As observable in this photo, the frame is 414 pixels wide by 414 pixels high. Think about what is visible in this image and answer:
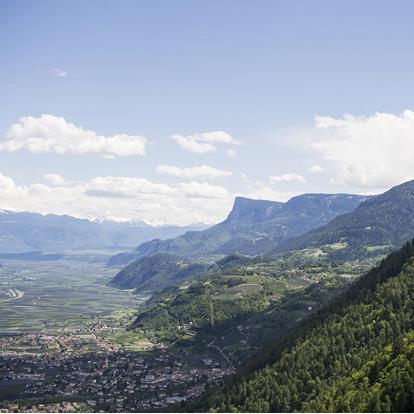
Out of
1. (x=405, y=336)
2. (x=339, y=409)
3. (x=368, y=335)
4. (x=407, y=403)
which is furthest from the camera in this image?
(x=368, y=335)

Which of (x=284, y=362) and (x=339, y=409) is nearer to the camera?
(x=339, y=409)

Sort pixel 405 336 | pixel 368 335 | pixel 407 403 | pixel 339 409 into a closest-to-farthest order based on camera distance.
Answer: pixel 407 403 → pixel 339 409 → pixel 405 336 → pixel 368 335

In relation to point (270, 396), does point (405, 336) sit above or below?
above

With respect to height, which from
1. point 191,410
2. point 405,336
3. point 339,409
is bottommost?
point 191,410

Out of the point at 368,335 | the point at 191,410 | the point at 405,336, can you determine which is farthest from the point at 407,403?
the point at 191,410

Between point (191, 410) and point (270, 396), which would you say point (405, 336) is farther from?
point (191, 410)

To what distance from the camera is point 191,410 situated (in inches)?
7731

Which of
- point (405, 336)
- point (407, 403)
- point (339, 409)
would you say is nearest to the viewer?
point (407, 403)

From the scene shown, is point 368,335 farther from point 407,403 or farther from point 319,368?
point 407,403

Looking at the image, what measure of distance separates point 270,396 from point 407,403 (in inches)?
2043

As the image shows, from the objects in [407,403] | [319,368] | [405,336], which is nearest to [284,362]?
[319,368]

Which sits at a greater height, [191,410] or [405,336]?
[405,336]

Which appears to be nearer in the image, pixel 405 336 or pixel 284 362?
pixel 405 336

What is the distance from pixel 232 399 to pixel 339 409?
157 ft
